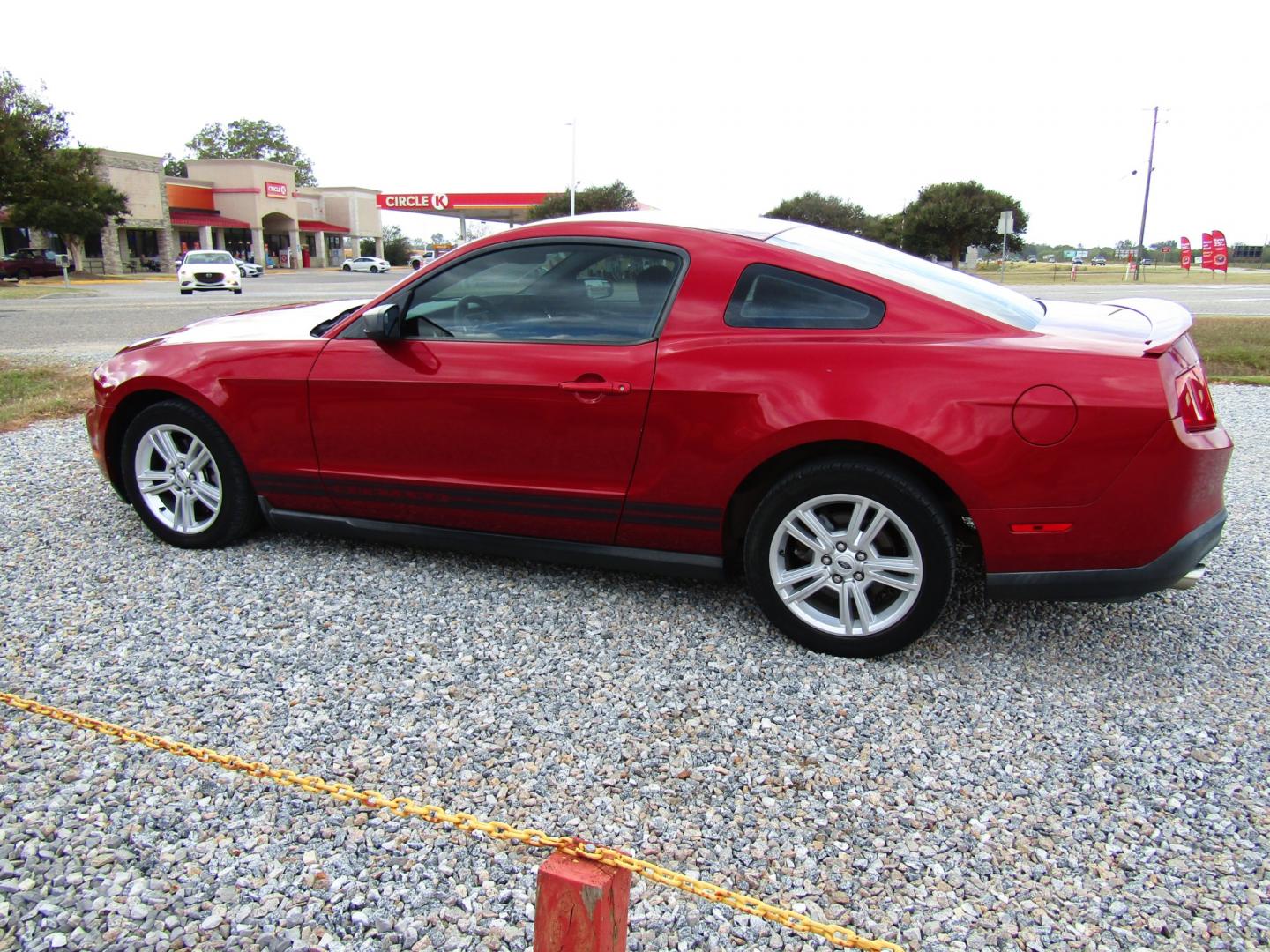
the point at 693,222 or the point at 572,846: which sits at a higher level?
the point at 693,222

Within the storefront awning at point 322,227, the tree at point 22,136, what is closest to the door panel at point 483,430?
the tree at point 22,136

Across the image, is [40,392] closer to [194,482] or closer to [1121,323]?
[194,482]

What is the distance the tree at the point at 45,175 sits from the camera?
32.2m

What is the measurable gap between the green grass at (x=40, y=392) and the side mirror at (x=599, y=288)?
19.4ft

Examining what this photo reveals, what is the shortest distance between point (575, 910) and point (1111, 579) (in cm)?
237

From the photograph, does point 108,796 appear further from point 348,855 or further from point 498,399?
point 498,399

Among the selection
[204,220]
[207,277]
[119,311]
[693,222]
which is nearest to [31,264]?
[204,220]

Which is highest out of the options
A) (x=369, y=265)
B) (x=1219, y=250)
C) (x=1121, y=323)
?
(x=1219, y=250)

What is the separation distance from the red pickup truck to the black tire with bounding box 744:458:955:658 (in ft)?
155

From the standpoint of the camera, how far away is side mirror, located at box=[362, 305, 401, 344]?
376cm

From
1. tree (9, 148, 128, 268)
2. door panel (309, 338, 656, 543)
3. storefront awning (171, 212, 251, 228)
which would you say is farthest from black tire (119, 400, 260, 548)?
storefront awning (171, 212, 251, 228)

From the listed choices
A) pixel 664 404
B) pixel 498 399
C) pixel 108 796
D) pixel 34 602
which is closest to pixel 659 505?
pixel 664 404

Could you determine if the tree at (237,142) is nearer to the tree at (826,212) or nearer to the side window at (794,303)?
the tree at (826,212)

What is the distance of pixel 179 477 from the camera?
4.35 meters
